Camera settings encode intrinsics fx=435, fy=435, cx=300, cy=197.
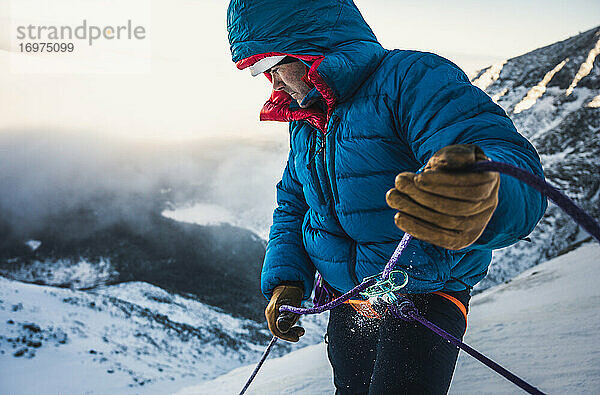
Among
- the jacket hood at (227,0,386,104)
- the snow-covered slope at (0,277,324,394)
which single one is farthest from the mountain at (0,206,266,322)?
the jacket hood at (227,0,386,104)

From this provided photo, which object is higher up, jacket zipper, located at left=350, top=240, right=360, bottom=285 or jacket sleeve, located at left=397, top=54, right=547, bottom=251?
jacket sleeve, located at left=397, top=54, right=547, bottom=251

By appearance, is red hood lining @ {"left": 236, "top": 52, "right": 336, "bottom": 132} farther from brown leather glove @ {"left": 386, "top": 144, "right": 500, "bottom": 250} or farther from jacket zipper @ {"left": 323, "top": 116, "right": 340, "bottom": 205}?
brown leather glove @ {"left": 386, "top": 144, "right": 500, "bottom": 250}

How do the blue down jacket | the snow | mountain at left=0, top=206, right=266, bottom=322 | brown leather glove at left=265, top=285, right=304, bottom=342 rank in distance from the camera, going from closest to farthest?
the blue down jacket < brown leather glove at left=265, top=285, right=304, bottom=342 < mountain at left=0, top=206, right=266, bottom=322 < the snow

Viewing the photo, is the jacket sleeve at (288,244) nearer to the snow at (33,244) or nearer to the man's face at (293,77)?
the man's face at (293,77)

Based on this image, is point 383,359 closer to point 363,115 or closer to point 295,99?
point 363,115

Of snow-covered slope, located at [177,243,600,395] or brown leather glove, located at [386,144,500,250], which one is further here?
snow-covered slope, located at [177,243,600,395]

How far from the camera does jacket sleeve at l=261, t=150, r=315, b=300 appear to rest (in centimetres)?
142

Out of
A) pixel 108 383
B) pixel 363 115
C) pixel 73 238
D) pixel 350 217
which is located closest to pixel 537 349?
pixel 350 217

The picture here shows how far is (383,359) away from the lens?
108cm

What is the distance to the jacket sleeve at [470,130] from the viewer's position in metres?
0.70

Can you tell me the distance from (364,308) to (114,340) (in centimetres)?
368

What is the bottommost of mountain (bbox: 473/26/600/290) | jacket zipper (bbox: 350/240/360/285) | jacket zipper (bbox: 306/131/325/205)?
mountain (bbox: 473/26/600/290)

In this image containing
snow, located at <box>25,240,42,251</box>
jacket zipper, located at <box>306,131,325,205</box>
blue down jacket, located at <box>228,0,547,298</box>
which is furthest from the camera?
snow, located at <box>25,240,42,251</box>

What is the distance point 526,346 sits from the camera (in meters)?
2.22
